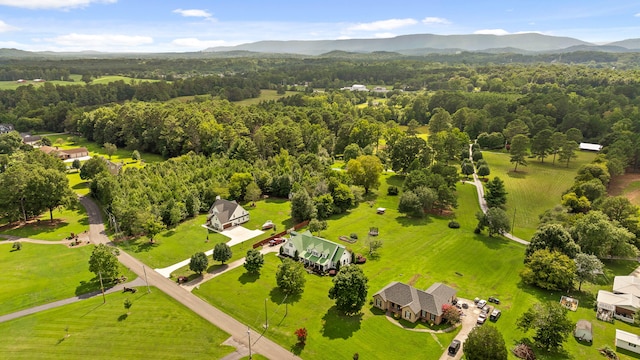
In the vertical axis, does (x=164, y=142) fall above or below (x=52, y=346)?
above

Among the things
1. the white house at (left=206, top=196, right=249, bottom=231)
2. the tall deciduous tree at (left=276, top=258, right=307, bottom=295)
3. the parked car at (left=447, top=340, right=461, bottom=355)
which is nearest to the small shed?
the parked car at (left=447, top=340, right=461, bottom=355)

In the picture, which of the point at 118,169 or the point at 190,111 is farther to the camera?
the point at 190,111

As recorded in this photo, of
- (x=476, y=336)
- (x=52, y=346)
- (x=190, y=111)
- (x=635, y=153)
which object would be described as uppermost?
(x=190, y=111)

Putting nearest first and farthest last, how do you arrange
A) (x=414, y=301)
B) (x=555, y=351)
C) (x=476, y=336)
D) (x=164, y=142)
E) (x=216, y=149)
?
1. (x=476, y=336)
2. (x=555, y=351)
3. (x=414, y=301)
4. (x=216, y=149)
5. (x=164, y=142)

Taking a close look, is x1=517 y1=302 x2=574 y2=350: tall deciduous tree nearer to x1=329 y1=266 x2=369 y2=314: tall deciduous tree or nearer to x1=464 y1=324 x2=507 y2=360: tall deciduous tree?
x1=464 y1=324 x2=507 y2=360: tall deciduous tree

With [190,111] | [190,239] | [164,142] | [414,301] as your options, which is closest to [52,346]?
[190,239]

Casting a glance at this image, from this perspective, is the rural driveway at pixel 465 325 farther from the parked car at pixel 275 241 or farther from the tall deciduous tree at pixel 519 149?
the tall deciduous tree at pixel 519 149

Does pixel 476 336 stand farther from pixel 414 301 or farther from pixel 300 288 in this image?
pixel 300 288

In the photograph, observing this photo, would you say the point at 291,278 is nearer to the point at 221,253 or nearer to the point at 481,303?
the point at 221,253
